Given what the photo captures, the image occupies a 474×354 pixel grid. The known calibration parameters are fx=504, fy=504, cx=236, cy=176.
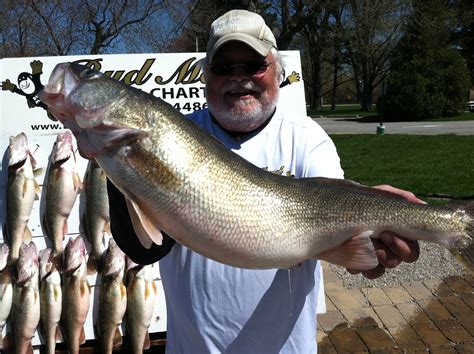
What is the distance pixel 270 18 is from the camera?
1922 cm

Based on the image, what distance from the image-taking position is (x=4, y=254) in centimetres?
385

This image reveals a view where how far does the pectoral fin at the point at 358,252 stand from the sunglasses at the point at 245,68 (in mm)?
898

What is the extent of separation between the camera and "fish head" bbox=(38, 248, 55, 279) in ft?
12.7

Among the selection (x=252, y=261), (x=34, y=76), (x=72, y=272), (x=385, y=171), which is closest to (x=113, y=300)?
(x=72, y=272)

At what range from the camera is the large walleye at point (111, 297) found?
3.95m

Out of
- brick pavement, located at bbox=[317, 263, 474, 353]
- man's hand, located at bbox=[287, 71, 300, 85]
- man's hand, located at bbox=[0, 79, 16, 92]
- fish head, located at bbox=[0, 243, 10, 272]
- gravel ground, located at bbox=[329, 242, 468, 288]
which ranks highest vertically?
man's hand, located at bbox=[0, 79, 16, 92]

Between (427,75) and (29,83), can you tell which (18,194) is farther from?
(427,75)

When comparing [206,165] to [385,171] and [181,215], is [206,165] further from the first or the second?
[385,171]

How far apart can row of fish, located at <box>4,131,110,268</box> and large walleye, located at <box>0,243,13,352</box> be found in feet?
0.16

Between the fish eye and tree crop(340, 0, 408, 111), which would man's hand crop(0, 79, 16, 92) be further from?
tree crop(340, 0, 408, 111)

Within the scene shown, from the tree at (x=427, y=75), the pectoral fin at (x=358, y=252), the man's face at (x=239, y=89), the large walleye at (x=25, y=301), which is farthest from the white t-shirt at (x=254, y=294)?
the tree at (x=427, y=75)

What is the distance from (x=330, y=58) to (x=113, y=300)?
4781cm

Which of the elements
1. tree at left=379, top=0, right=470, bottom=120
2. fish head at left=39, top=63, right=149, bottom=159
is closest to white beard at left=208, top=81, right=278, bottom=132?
fish head at left=39, top=63, right=149, bottom=159

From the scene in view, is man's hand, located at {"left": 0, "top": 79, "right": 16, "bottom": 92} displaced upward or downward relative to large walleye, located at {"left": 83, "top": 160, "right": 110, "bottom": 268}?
upward
